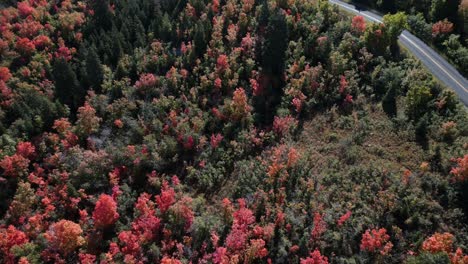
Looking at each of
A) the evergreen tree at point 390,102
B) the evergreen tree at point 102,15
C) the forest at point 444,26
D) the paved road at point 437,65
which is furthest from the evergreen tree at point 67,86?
the forest at point 444,26

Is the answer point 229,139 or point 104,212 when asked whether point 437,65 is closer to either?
point 229,139

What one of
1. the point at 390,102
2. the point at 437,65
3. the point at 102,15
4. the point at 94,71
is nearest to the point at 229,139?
the point at 390,102

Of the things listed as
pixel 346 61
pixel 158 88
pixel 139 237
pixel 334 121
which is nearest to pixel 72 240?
pixel 139 237

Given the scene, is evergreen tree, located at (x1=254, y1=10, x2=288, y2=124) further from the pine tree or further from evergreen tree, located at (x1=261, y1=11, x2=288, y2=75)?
the pine tree

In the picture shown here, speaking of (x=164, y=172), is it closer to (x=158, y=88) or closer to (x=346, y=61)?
(x=158, y=88)

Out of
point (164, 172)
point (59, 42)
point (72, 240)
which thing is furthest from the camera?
point (59, 42)

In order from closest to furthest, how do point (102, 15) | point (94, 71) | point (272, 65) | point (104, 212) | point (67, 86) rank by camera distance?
point (104, 212), point (67, 86), point (272, 65), point (94, 71), point (102, 15)

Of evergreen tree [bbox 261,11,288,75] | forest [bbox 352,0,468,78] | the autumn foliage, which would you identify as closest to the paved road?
forest [bbox 352,0,468,78]

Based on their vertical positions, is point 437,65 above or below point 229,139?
above
